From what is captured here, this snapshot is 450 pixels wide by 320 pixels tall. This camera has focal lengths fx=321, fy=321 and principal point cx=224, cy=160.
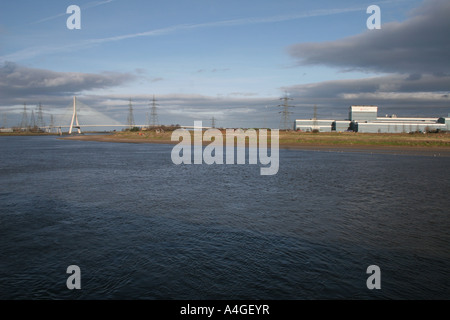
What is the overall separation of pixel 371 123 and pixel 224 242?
460 ft

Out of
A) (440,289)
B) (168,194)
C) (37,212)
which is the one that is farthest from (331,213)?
(37,212)

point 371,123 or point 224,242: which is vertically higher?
point 371,123

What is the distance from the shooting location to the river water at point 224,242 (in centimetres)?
903

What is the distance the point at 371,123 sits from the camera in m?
137

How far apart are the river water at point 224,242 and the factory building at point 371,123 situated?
124m

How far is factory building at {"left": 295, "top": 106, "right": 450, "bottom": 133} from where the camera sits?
137 meters

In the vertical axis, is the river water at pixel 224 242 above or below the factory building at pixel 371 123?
below

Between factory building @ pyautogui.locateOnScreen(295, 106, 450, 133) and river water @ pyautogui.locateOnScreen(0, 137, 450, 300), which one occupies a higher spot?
factory building @ pyautogui.locateOnScreen(295, 106, 450, 133)

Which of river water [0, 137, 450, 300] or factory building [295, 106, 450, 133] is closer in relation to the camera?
river water [0, 137, 450, 300]

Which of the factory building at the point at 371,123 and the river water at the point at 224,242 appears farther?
the factory building at the point at 371,123

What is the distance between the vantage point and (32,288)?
889 centimetres

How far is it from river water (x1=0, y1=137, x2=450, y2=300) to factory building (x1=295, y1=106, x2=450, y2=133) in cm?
12405

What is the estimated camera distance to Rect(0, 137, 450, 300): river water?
29.6 feet
